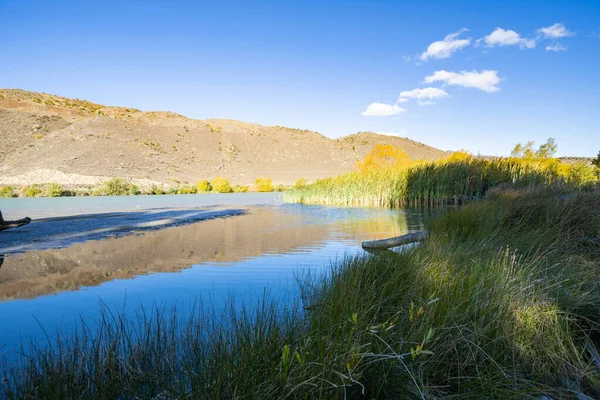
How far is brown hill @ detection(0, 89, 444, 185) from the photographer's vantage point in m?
35.8

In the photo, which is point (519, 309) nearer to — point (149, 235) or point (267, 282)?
point (267, 282)

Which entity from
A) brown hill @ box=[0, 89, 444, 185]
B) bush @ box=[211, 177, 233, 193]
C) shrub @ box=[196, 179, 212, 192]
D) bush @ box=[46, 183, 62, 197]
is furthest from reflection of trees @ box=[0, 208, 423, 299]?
brown hill @ box=[0, 89, 444, 185]

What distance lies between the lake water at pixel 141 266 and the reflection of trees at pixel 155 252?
0.01m

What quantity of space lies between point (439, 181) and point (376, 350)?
13388 millimetres

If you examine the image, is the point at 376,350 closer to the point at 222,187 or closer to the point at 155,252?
the point at 155,252

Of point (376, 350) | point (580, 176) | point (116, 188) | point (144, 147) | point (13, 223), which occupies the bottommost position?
point (376, 350)

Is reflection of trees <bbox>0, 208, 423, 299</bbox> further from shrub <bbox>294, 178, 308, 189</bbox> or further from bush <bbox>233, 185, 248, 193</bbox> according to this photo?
bush <bbox>233, 185, 248, 193</bbox>

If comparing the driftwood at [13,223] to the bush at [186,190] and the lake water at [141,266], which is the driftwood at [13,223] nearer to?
the lake water at [141,266]

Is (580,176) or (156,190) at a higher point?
(156,190)

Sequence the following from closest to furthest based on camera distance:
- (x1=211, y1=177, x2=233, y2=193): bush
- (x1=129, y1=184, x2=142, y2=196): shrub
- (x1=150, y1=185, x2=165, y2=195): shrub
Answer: (x1=129, y1=184, x2=142, y2=196): shrub
(x1=150, y1=185, x2=165, y2=195): shrub
(x1=211, y1=177, x2=233, y2=193): bush

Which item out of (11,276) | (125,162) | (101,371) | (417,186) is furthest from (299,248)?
(125,162)

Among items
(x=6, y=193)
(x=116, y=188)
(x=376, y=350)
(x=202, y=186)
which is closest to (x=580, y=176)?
(x=376, y=350)

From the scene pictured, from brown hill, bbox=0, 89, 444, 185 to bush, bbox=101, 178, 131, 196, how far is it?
16.0ft

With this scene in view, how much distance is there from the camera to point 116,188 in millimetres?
25375
